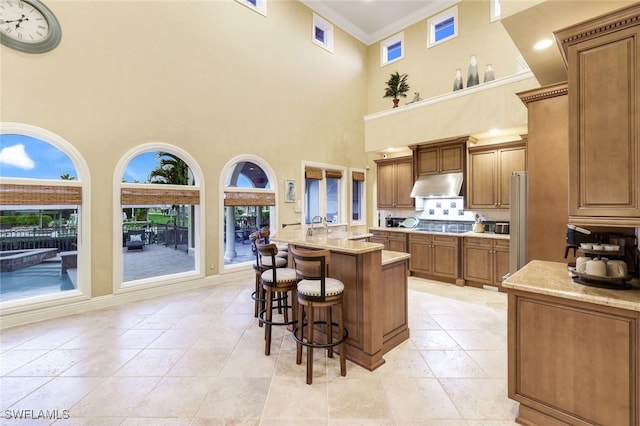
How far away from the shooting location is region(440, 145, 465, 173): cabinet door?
549cm

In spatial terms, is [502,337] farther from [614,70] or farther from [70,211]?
[70,211]

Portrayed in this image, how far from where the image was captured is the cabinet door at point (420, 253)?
5.52m

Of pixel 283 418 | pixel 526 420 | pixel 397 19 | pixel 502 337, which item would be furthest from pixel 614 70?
pixel 397 19

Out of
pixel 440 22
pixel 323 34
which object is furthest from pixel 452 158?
pixel 323 34

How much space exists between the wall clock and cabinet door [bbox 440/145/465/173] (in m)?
6.57

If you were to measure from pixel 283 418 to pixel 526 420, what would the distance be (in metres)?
1.63

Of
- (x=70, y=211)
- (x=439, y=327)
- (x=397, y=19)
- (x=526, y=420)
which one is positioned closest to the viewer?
(x=526, y=420)

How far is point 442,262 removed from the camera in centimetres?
532

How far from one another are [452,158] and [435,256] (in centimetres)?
205

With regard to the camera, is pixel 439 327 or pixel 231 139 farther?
pixel 231 139

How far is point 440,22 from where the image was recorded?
6918 millimetres

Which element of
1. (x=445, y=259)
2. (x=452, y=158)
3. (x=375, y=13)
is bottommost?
(x=445, y=259)

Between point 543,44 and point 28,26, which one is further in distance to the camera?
point 28,26

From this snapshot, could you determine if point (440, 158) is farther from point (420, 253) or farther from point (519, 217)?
point (519, 217)
